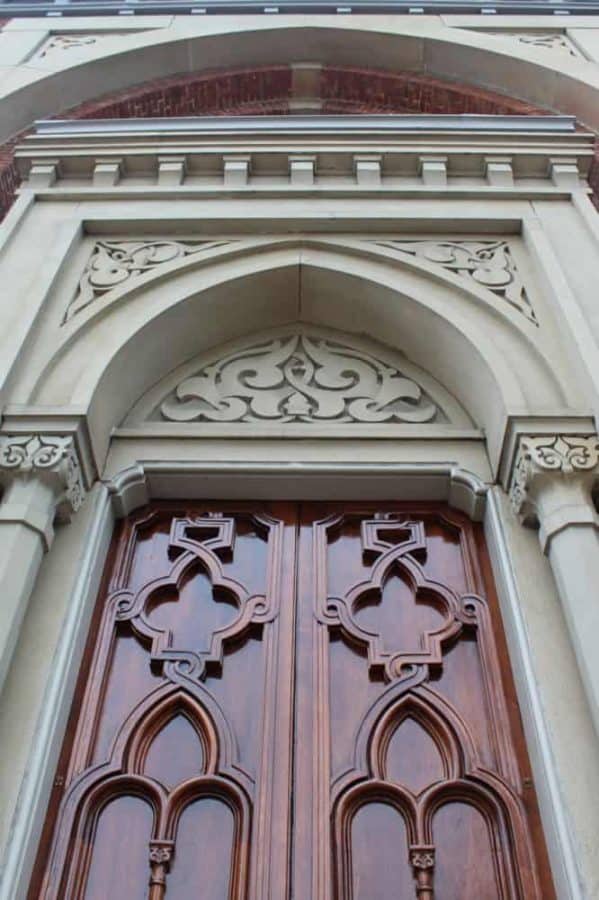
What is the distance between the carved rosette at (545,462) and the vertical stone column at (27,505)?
6.24 ft

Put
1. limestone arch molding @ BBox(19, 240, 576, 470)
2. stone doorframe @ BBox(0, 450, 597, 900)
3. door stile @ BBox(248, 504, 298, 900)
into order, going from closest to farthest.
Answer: stone doorframe @ BBox(0, 450, 597, 900) → door stile @ BBox(248, 504, 298, 900) → limestone arch molding @ BBox(19, 240, 576, 470)

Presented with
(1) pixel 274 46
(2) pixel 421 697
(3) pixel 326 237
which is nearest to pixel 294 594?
(2) pixel 421 697

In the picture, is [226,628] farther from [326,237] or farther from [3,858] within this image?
[326,237]

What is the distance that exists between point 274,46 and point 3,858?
7.39m

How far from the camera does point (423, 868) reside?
9.09 feet

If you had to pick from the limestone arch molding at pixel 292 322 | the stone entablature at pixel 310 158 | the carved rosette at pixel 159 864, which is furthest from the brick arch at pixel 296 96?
the carved rosette at pixel 159 864

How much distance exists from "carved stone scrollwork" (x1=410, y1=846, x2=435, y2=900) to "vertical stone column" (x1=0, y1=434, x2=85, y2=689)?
1552 mm

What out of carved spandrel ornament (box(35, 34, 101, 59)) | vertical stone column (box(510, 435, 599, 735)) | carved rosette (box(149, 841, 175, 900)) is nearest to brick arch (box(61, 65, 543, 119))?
carved spandrel ornament (box(35, 34, 101, 59))

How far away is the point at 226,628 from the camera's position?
350cm

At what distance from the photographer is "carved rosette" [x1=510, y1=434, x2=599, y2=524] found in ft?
11.1

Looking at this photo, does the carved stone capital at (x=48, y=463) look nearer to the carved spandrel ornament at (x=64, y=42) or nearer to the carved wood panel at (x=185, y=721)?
the carved wood panel at (x=185, y=721)

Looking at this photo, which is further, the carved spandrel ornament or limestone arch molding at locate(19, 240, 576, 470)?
the carved spandrel ornament

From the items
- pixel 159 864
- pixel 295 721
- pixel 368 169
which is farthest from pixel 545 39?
pixel 159 864

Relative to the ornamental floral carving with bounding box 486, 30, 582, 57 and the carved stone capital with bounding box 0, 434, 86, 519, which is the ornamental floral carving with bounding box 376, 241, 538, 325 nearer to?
the carved stone capital with bounding box 0, 434, 86, 519
